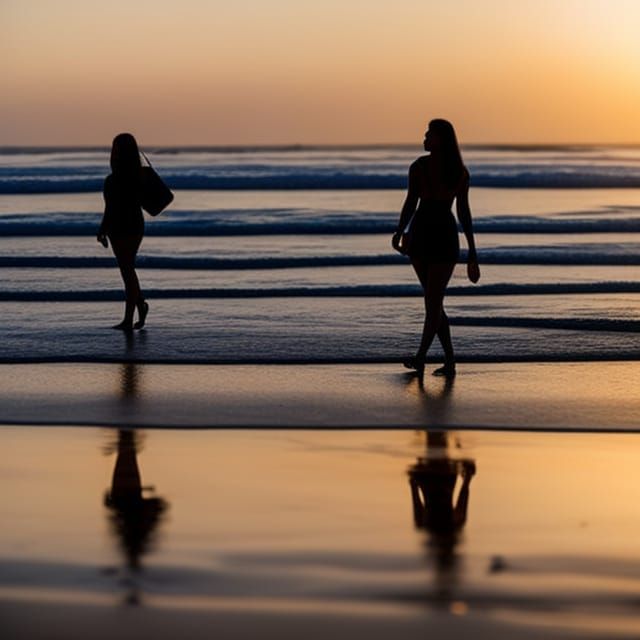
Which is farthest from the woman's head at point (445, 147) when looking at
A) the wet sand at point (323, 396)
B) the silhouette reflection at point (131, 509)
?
the silhouette reflection at point (131, 509)

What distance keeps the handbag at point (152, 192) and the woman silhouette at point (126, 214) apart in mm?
43

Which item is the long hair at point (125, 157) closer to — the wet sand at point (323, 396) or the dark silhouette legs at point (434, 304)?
the wet sand at point (323, 396)

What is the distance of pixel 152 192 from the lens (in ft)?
44.2

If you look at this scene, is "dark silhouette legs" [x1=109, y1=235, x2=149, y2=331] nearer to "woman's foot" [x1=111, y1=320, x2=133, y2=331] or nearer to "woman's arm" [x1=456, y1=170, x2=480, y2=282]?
"woman's foot" [x1=111, y1=320, x2=133, y2=331]

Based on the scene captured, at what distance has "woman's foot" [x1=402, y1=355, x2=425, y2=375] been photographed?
35.7 feet

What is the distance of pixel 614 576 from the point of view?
5758 mm

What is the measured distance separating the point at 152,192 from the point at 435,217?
3.61 metres

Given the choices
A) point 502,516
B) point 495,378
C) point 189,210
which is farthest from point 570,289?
point 189,210

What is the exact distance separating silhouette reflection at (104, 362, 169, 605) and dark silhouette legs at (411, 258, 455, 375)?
9.45 feet

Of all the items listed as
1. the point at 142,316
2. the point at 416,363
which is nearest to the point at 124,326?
the point at 142,316

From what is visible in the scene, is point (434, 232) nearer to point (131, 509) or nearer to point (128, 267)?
point (128, 267)

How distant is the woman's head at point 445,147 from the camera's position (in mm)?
10469

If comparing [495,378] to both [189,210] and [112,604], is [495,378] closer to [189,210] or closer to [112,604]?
[112,604]

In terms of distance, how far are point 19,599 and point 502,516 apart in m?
2.20
